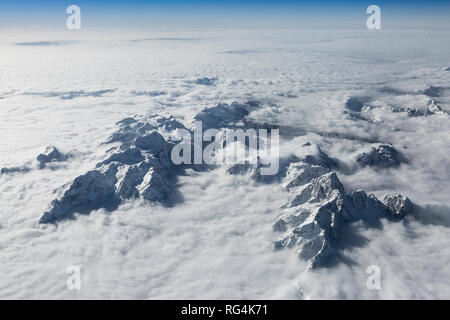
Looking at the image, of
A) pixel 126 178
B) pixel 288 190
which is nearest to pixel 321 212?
pixel 288 190


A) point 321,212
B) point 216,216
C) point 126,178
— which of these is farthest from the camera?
point 126,178

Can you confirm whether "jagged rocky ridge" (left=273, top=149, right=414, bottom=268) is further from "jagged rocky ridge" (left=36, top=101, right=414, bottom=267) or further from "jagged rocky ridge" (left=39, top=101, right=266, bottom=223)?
"jagged rocky ridge" (left=39, top=101, right=266, bottom=223)

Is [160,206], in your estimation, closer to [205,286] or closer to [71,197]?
[71,197]

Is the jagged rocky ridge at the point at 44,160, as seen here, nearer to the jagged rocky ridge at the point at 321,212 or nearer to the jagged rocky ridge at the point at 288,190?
the jagged rocky ridge at the point at 288,190

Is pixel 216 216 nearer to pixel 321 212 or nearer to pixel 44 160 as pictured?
pixel 321 212

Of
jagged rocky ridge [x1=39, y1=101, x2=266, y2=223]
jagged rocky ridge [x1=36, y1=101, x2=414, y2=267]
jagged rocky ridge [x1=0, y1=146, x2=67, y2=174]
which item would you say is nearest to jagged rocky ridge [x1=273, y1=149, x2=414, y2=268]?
jagged rocky ridge [x1=36, y1=101, x2=414, y2=267]

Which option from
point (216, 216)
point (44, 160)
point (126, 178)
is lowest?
point (216, 216)

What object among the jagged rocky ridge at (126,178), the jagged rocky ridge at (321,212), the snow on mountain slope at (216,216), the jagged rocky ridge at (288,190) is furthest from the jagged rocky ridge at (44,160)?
the jagged rocky ridge at (321,212)
